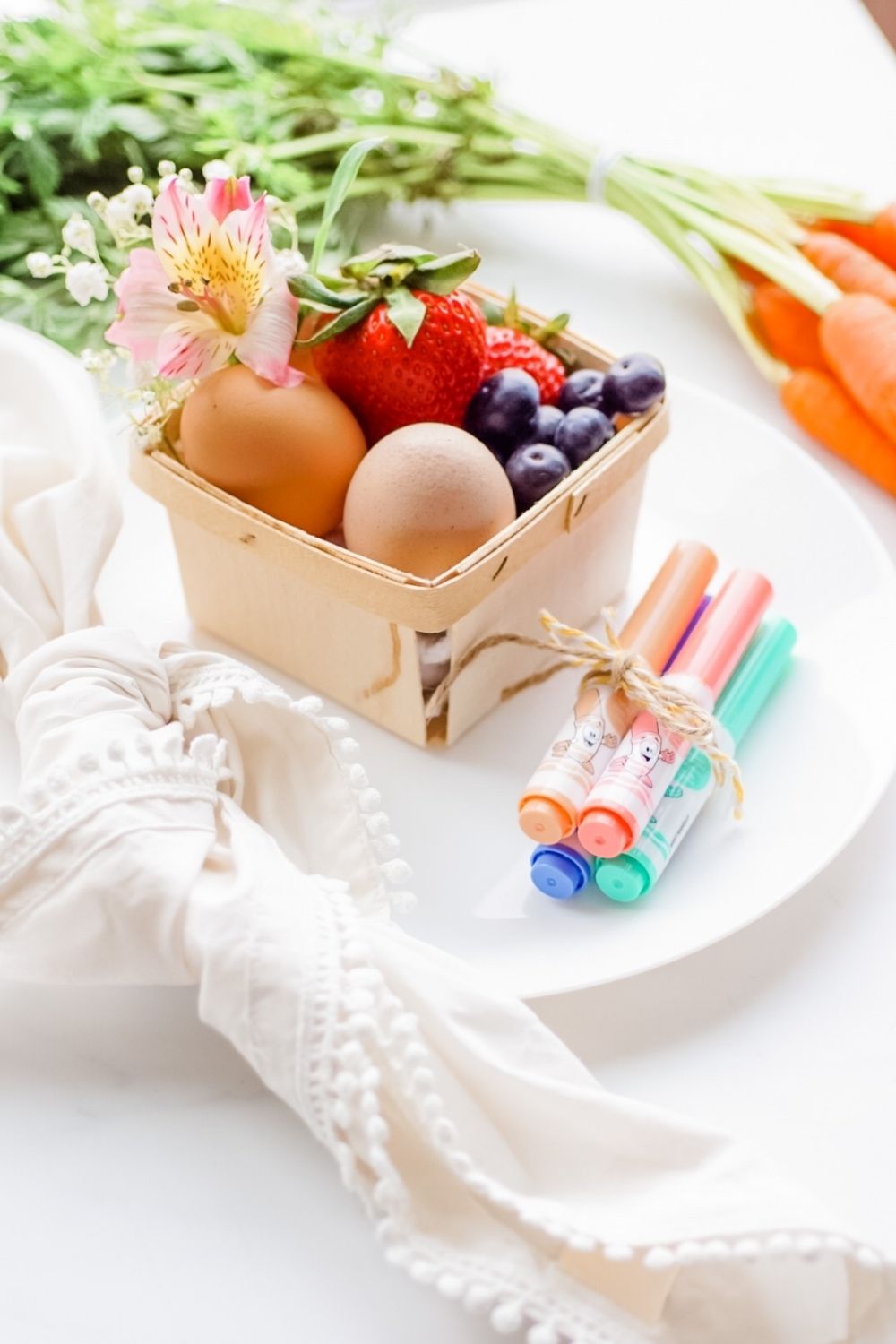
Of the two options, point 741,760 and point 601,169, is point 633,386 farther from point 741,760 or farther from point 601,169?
point 601,169

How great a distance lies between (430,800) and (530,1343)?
13.4 inches

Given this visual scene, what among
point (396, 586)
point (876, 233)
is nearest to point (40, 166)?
point (396, 586)

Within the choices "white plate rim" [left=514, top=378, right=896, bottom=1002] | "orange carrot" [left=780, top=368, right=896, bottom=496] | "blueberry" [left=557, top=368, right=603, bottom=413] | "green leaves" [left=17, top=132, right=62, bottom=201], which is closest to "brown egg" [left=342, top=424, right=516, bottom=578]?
"blueberry" [left=557, top=368, right=603, bottom=413]

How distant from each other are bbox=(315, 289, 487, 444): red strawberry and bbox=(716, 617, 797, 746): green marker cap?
24 cm

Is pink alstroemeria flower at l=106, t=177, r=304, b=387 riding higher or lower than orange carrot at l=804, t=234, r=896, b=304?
lower

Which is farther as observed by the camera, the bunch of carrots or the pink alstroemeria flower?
the bunch of carrots

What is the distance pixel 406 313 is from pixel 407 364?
0.03m

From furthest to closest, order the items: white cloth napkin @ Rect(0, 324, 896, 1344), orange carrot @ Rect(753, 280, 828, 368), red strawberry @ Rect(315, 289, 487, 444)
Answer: orange carrot @ Rect(753, 280, 828, 368) → red strawberry @ Rect(315, 289, 487, 444) → white cloth napkin @ Rect(0, 324, 896, 1344)

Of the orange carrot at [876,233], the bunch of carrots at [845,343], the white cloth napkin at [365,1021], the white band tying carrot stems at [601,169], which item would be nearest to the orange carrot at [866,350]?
the bunch of carrots at [845,343]

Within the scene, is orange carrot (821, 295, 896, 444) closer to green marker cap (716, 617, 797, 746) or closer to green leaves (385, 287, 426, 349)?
green marker cap (716, 617, 797, 746)

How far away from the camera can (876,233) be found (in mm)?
1197

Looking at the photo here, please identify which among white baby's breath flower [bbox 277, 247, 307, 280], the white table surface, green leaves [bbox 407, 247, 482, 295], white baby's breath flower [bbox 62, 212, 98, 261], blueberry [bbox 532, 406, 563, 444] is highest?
green leaves [bbox 407, 247, 482, 295]

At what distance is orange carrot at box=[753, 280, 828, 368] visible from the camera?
1141 mm

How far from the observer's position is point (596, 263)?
1.26 m
